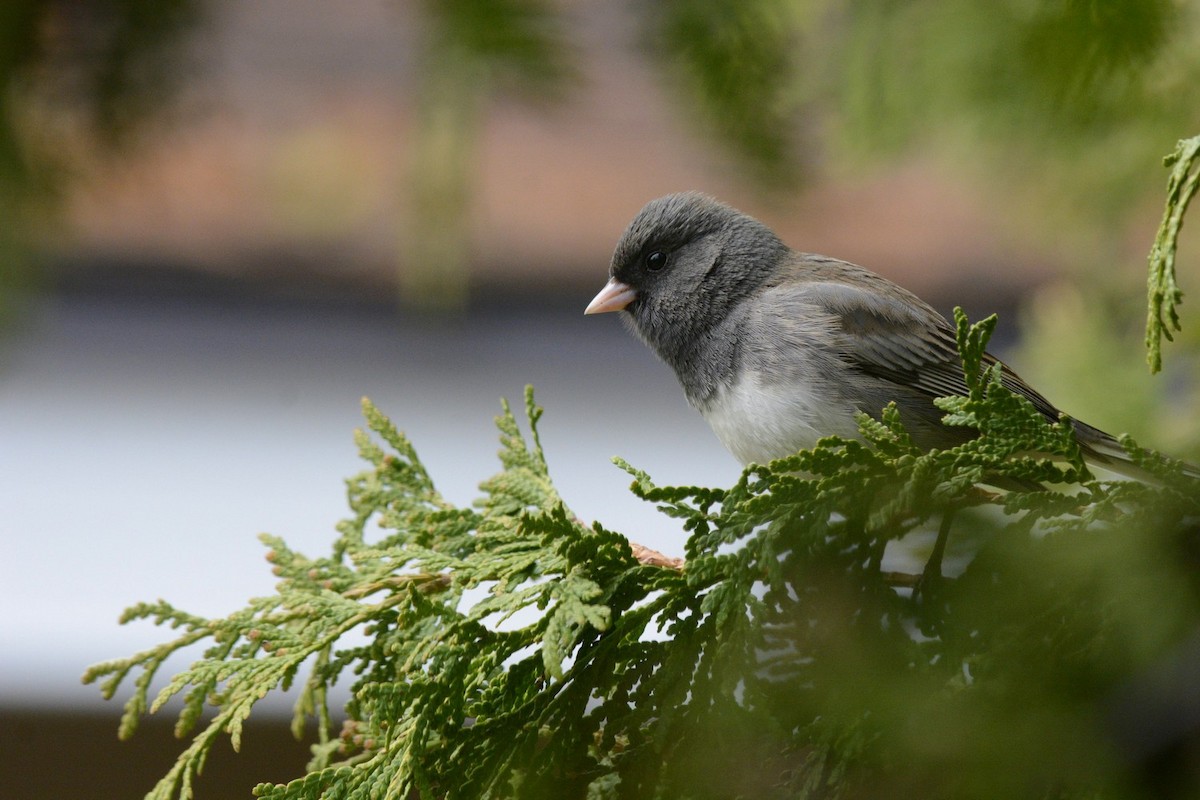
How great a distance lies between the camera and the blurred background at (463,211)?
535mm

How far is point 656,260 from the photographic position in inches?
60.2

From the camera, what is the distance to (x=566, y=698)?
836mm

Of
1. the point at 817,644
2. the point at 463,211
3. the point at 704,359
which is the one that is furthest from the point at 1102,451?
the point at 463,211

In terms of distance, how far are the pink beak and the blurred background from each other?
301mm

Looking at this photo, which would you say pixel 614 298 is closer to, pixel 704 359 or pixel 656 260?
pixel 656 260

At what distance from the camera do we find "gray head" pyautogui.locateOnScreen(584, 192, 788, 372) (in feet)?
4.81

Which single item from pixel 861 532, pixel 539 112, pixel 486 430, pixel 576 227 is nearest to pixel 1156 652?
pixel 861 532

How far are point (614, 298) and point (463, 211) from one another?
1.03 meters

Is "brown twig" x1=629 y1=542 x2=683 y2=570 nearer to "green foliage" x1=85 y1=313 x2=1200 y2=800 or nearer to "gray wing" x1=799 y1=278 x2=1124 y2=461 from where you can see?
"green foliage" x1=85 y1=313 x2=1200 y2=800

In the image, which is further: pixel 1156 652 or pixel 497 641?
pixel 497 641

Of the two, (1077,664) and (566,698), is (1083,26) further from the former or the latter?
(566,698)

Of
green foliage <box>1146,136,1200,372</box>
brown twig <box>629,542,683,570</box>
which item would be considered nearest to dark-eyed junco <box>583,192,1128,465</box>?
brown twig <box>629,542,683,570</box>

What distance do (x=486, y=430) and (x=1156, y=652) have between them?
2977 mm

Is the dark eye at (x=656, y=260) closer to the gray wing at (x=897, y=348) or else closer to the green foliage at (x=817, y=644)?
the gray wing at (x=897, y=348)
